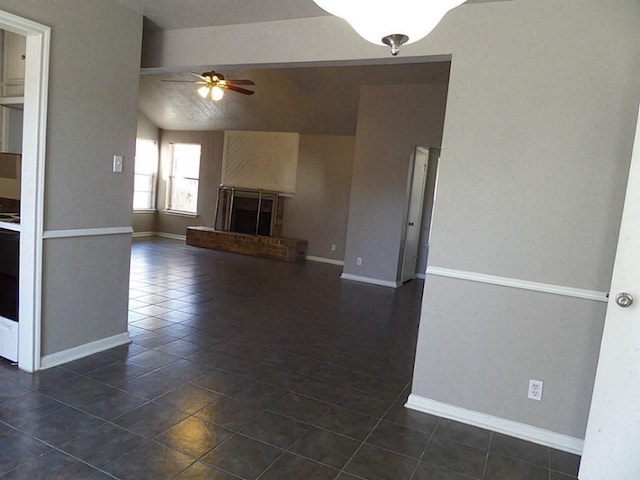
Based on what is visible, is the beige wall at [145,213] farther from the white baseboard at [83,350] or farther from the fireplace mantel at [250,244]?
the white baseboard at [83,350]

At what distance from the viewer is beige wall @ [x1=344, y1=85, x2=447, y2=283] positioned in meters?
6.03

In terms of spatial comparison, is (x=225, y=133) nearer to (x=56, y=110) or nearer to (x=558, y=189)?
(x=56, y=110)

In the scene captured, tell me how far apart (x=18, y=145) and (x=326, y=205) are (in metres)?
5.34

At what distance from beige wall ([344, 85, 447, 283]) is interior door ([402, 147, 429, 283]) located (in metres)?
0.22

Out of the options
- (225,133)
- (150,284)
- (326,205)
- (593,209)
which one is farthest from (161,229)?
(593,209)

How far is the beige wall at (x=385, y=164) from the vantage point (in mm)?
6027

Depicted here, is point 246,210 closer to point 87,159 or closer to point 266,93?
point 266,93

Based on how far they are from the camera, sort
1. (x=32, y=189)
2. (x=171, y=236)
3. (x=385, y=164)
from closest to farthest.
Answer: (x=32, y=189)
(x=385, y=164)
(x=171, y=236)

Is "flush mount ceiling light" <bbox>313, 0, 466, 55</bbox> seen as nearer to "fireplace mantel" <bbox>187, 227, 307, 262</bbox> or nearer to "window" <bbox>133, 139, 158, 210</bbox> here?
"fireplace mantel" <bbox>187, 227, 307, 262</bbox>

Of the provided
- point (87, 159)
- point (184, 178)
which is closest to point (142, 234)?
point (184, 178)

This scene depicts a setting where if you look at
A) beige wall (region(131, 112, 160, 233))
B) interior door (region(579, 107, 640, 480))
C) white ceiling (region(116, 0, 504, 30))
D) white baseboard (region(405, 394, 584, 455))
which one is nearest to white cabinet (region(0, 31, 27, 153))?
white ceiling (region(116, 0, 504, 30))

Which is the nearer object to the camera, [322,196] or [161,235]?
[322,196]

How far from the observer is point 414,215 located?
672 cm

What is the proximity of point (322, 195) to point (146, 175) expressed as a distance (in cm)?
413
